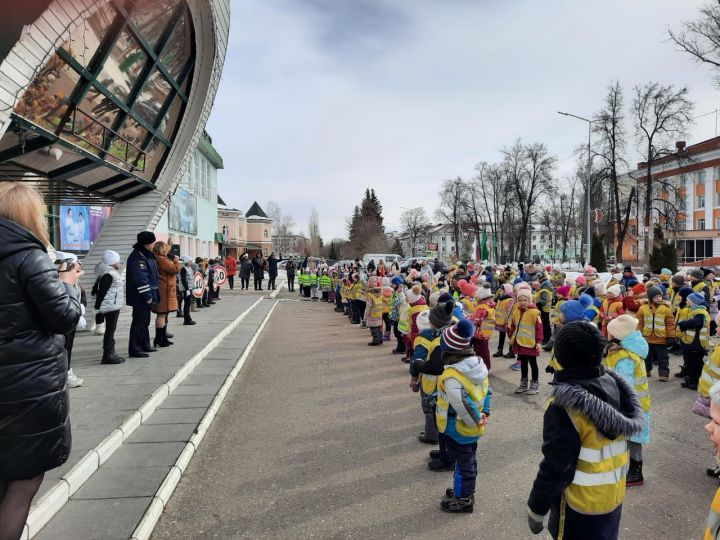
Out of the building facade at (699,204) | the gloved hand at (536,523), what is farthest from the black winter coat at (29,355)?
the building facade at (699,204)

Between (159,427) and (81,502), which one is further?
(159,427)

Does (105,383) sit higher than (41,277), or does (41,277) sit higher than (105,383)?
(41,277)

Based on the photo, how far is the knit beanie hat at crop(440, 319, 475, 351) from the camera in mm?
4027

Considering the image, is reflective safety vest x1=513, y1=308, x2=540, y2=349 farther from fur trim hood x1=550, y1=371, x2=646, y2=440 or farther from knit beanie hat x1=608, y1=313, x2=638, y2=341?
fur trim hood x1=550, y1=371, x2=646, y2=440

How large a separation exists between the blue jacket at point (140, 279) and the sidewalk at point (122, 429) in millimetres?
1054

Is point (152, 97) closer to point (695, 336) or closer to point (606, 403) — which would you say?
point (606, 403)

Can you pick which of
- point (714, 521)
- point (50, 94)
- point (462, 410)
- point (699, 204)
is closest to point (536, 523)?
point (714, 521)

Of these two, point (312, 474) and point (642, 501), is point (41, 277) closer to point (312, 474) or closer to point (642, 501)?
point (312, 474)

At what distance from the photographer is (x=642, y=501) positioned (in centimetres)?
412

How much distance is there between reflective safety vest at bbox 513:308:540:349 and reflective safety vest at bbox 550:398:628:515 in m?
5.10

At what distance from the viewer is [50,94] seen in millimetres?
7477

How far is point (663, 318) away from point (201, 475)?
7848mm

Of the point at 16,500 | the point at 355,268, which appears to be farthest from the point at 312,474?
the point at 355,268

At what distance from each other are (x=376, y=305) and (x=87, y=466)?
8230mm
